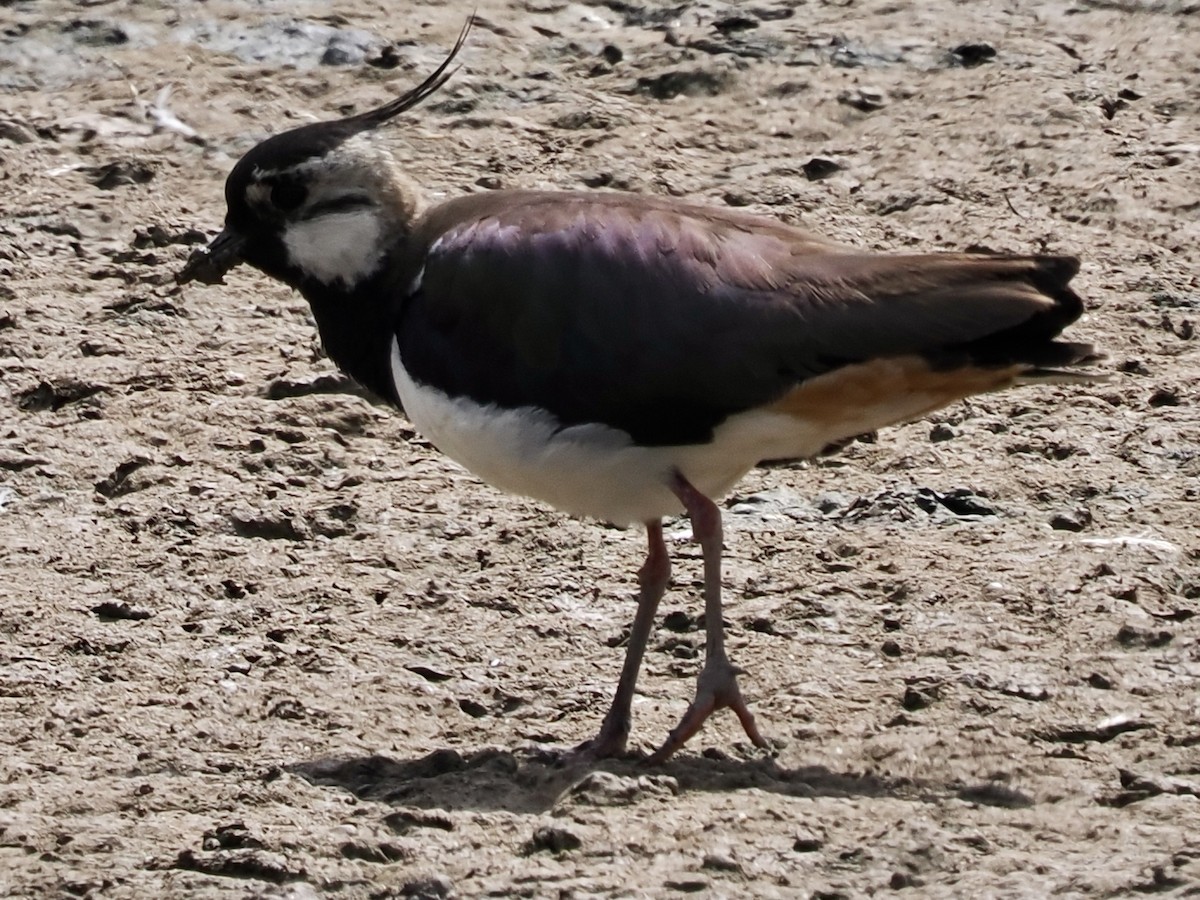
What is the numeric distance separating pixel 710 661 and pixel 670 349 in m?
0.89

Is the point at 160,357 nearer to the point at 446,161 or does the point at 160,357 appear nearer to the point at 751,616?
the point at 446,161

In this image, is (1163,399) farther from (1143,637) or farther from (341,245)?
(341,245)

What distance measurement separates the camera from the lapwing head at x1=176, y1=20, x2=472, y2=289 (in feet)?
23.0

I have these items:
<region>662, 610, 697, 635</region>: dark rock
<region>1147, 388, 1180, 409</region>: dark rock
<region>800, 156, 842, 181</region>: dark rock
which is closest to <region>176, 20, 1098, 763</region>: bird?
<region>662, 610, 697, 635</region>: dark rock

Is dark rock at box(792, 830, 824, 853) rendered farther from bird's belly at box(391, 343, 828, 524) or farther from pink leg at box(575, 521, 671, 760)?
bird's belly at box(391, 343, 828, 524)

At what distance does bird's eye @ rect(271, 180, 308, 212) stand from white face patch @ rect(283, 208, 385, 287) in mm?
68

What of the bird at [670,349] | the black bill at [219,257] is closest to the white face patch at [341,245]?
the bird at [670,349]

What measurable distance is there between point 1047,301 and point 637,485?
128 centimetres

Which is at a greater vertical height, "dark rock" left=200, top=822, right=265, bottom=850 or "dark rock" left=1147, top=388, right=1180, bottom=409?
"dark rock" left=1147, top=388, right=1180, bottom=409

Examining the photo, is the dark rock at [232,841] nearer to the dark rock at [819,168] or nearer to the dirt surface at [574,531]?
the dirt surface at [574,531]

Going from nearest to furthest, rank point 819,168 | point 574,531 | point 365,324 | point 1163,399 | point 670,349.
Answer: point 670,349, point 365,324, point 574,531, point 1163,399, point 819,168

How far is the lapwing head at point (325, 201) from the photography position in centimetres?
700

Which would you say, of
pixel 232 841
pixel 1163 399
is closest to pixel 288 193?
pixel 232 841

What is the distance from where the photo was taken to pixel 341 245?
276 inches
